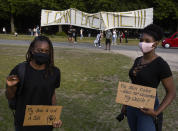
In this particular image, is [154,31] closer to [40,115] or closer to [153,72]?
[153,72]

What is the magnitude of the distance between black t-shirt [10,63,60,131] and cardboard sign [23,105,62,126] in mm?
59

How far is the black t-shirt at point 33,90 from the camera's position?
2.56 m

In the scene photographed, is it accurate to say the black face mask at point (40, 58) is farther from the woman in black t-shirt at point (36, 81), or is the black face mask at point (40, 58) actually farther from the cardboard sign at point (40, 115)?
the cardboard sign at point (40, 115)

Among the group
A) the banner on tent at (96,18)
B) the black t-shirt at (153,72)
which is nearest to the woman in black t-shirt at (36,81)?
the black t-shirt at (153,72)

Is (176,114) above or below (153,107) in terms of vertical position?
below

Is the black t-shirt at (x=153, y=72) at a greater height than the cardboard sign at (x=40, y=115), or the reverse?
the black t-shirt at (x=153, y=72)

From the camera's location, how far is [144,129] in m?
2.78

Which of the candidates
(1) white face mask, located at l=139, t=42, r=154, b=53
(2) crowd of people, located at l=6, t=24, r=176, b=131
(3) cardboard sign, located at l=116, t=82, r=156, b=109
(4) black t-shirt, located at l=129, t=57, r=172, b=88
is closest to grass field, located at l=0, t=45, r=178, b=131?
(3) cardboard sign, located at l=116, t=82, r=156, b=109

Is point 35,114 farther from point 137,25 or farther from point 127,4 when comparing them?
point 127,4

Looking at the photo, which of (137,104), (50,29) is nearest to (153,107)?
(137,104)

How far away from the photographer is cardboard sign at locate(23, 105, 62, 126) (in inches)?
103

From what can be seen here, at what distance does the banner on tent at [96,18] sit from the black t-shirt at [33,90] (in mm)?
21132

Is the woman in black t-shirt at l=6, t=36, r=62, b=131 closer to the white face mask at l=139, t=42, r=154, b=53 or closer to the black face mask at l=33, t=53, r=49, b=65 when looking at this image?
the black face mask at l=33, t=53, r=49, b=65

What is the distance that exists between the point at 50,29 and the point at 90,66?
45363mm
